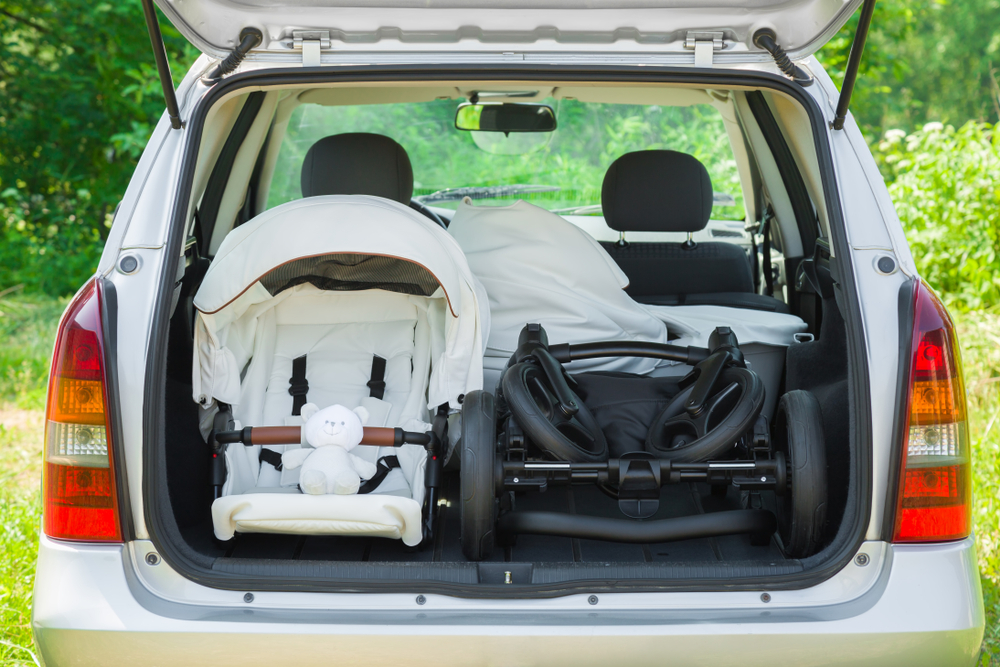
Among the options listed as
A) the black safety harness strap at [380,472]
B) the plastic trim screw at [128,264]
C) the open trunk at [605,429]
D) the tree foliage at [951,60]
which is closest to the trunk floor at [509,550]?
the open trunk at [605,429]

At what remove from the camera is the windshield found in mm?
3566

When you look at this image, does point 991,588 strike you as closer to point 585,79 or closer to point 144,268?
point 585,79

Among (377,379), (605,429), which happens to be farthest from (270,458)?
(605,429)

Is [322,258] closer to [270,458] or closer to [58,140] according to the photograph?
[270,458]

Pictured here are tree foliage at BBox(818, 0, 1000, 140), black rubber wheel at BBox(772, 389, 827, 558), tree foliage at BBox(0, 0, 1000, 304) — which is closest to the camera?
black rubber wheel at BBox(772, 389, 827, 558)

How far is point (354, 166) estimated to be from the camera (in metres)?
3.03

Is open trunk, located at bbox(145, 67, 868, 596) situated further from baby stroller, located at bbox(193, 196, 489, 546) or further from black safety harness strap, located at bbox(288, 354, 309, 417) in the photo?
black safety harness strap, located at bbox(288, 354, 309, 417)

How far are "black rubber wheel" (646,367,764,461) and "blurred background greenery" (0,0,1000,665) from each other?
1.05 m

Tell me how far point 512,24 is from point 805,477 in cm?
116

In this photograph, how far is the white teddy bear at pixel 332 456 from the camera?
1.95 meters

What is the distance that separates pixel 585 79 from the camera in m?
1.88

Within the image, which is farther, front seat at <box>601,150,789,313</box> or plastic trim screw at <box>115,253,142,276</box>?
front seat at <box>601,150,789,313</box>

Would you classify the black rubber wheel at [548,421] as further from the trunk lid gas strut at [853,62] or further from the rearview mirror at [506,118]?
the rearview mirror at [506,118]

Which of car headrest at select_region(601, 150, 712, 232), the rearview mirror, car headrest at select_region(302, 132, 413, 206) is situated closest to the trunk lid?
car headrest at select_region(302, 132, 413, 206)
